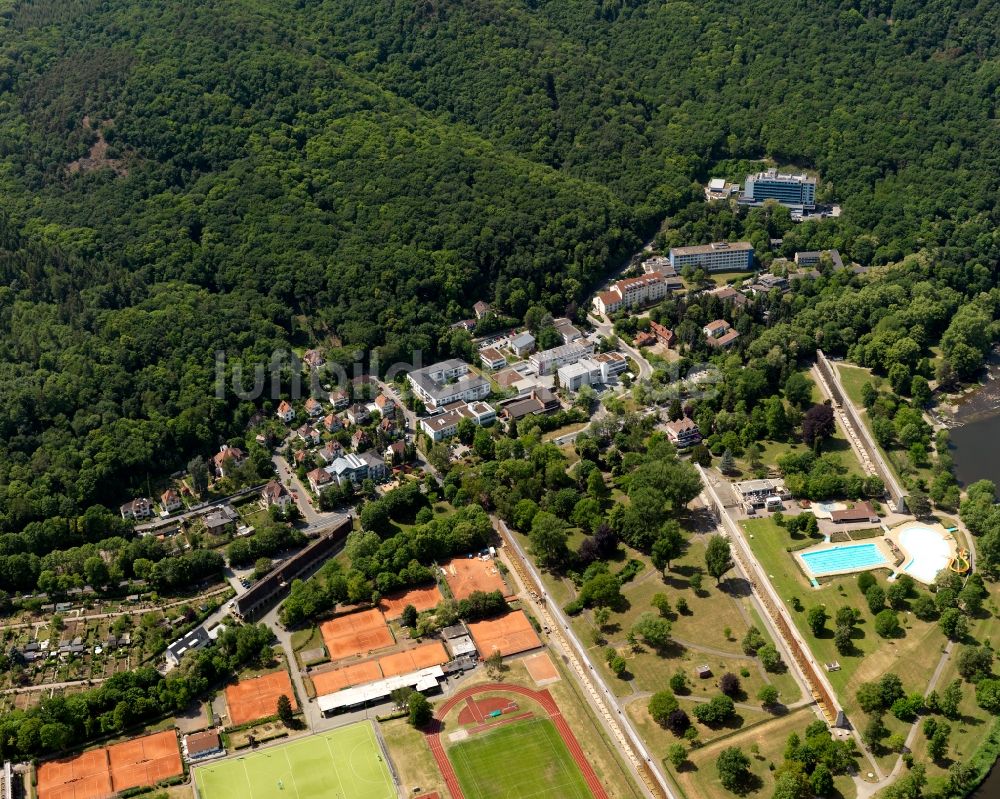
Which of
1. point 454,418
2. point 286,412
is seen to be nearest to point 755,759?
point 454,418

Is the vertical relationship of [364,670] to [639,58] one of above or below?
below

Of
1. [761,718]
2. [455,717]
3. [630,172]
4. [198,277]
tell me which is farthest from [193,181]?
[761,718]

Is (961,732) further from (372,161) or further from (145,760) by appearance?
(372,161)

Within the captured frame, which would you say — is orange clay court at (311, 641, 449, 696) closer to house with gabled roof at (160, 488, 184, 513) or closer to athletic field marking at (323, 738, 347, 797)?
athletic field marking at (323, 738, 347, 797)

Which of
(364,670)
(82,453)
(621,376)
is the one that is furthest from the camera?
(621,376)

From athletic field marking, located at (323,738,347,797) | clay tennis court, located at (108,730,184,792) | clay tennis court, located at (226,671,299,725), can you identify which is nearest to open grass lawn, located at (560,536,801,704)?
athletic field marking, located at (323,738,347,797)

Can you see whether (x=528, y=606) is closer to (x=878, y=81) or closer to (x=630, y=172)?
(x=630, y=172)
